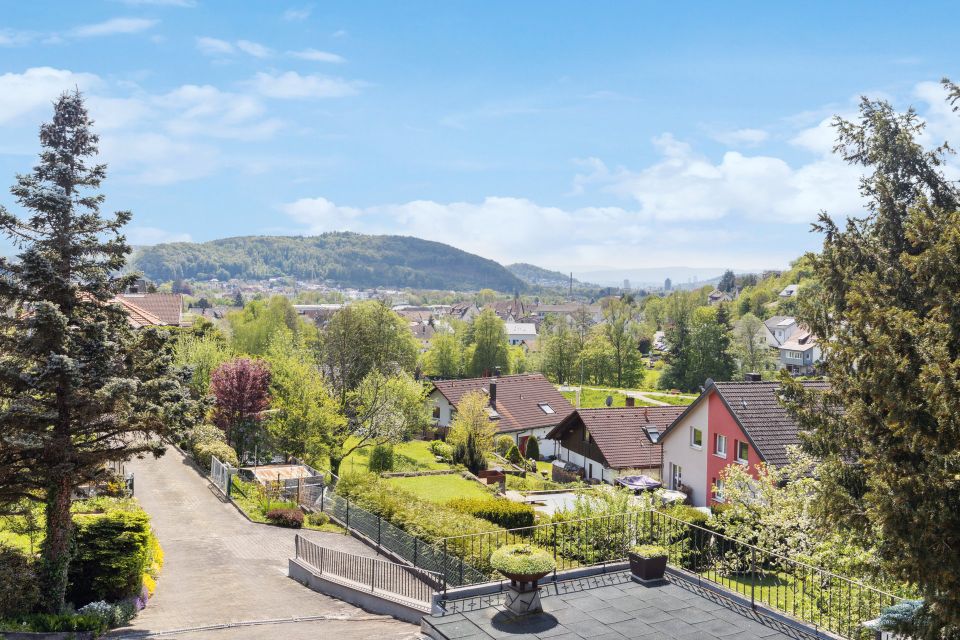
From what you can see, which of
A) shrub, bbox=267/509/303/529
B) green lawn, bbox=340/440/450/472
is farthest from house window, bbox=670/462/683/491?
shrub, bbox=267/509/303/529

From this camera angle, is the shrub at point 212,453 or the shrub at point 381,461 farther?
the shrub at point 381,461

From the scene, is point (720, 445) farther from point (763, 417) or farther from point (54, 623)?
point (54, 623)

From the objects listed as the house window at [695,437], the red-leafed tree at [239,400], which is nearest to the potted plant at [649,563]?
the house window at [695,437]

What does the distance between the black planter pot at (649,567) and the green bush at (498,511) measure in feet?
30.3

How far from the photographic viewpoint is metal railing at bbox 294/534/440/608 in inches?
671

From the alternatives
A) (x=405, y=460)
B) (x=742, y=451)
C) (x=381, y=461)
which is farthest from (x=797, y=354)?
(x=381, y=461)

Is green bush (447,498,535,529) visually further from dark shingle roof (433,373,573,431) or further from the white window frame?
dark shingle roof (433,373,573,431)

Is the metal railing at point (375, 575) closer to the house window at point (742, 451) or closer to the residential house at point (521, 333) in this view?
the house window at point (742, 451)

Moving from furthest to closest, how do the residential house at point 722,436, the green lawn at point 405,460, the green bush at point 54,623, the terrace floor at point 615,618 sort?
the green lawn at point 405,460
the residential house at point 722,436
the green bush at point 54,623
the terrace floor at point 615,618

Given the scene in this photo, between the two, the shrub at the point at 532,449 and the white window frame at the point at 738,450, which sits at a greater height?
the white window frame at the point at 738,450

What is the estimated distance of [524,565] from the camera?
1297 cm

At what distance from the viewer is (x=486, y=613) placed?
44.0 ft

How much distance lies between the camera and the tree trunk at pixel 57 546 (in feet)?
51.5

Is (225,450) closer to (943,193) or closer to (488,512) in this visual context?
(488,512)
